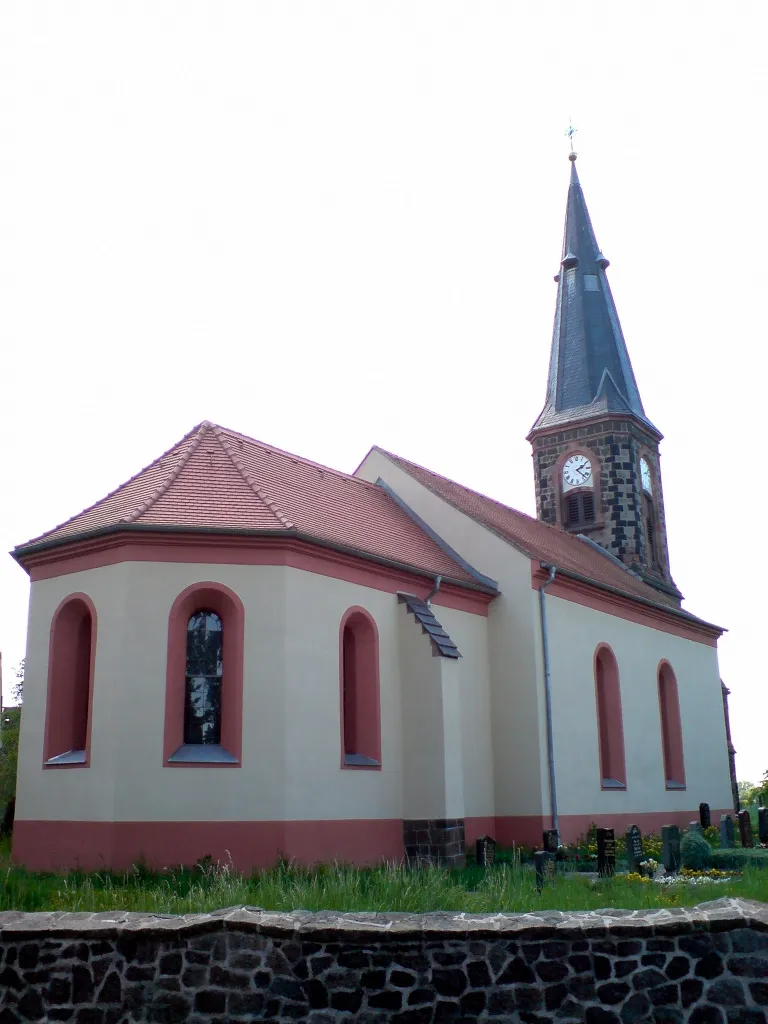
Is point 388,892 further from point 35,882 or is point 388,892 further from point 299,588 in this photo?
point 299,588

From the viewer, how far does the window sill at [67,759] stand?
14.9 metres

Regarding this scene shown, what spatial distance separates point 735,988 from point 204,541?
1008 cm

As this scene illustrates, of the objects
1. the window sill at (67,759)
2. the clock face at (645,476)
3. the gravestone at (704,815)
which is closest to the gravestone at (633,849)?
the gravestone at (704,815)

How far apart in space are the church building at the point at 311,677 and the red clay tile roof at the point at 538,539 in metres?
0.22

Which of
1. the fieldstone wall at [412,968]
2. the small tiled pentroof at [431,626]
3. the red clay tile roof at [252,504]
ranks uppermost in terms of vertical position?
the red clay tile roof at [252,504]

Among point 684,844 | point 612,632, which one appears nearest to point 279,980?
point 684,844

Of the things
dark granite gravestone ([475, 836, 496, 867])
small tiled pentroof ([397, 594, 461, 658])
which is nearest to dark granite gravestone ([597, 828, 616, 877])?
dark granite gravestone ([475, 836, 496, 867])

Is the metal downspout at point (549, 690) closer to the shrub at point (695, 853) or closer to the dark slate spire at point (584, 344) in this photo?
the shrub at point (695, 853)

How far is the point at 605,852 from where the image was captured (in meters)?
14.7

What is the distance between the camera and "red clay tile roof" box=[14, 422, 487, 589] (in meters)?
15.7

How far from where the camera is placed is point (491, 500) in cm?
2698

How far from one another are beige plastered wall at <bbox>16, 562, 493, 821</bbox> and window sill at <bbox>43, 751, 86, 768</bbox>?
14 cm

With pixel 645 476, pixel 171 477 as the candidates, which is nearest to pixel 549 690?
pixel 171 477

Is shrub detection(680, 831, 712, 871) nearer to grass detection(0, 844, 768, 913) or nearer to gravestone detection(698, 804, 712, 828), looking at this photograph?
grass detection(0, 844, 768, 913)
